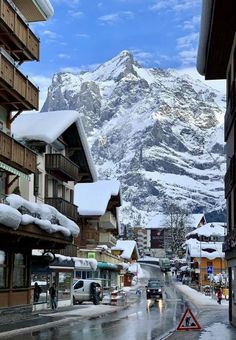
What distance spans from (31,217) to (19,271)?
20.0 feet

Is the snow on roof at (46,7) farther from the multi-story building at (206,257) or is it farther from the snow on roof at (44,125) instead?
the multi-story building at (206,257)

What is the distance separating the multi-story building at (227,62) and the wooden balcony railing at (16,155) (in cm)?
928

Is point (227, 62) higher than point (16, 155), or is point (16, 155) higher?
point (227, 62)

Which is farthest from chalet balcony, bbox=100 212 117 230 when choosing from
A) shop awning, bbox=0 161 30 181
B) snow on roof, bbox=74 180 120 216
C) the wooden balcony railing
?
shop awning, bbox=0 161 30 181

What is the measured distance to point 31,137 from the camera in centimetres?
3969

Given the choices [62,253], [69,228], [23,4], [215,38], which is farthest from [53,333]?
[62,253]

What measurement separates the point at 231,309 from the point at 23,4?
18.3 metres

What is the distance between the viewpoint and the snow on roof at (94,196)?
60.8 m

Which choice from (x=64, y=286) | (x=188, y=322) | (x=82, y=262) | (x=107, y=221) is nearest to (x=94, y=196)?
(x=107, y=221)

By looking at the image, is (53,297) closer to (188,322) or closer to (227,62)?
(188,322)

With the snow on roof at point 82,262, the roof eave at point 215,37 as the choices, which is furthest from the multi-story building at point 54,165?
the roof eave at point 215,37

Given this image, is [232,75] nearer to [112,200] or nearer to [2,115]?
[2,115]

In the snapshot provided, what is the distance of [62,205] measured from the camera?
42.9 meters

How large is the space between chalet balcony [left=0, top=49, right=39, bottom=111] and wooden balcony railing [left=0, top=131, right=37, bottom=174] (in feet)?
7.17
